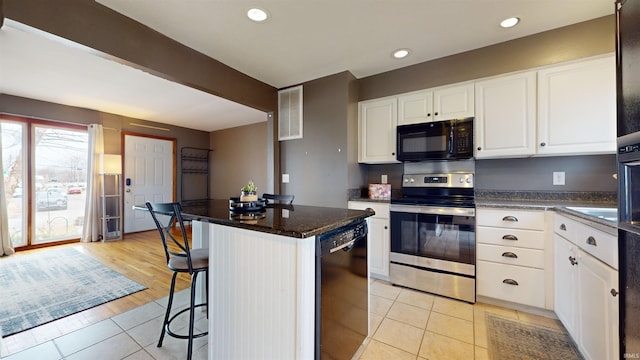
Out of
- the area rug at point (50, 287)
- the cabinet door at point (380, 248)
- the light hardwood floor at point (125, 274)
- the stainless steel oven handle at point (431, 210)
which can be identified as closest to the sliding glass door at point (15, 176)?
the light hardwood floor at point (125, 274)

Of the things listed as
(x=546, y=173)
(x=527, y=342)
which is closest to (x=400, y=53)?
(x=546, y=173)

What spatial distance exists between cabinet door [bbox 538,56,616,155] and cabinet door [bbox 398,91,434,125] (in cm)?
91

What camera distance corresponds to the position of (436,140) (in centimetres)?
257

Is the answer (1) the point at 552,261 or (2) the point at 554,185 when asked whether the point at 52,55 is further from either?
(2) the point at 554,185

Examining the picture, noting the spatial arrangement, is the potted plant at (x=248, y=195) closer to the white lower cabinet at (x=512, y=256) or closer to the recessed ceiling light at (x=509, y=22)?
the white lower cabinet at (x=512, y=256)

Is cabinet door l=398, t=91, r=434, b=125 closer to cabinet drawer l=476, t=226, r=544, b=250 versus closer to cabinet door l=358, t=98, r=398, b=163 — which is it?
cabinet door l=358, t=98, r=398, b=163

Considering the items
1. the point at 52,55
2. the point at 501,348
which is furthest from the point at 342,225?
the point at 52,55

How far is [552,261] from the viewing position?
195cm

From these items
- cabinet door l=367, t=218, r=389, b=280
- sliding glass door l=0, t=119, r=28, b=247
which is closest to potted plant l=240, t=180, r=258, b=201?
cabinet door l=367, t=218, r=389, b=280

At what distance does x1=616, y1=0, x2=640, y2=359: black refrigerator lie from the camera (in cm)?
94

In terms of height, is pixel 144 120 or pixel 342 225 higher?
pixel 144 120

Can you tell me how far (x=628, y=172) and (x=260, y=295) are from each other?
1.67 metres

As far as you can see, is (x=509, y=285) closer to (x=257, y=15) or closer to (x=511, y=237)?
(x=511, y=237)

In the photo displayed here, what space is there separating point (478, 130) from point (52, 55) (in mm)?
4412
